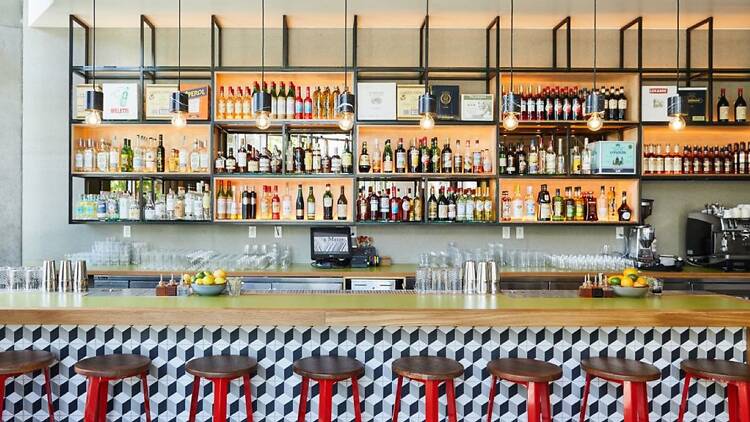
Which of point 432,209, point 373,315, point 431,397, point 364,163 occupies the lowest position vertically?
point 431,397

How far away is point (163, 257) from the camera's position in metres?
5.17

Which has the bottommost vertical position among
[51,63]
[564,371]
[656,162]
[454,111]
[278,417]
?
[278,417]

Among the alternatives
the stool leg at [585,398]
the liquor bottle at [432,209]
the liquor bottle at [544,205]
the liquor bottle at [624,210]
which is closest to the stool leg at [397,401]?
the stool leg at [585,398]

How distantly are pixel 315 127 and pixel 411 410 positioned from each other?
2988mm

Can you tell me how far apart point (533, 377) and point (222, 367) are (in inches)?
56.2

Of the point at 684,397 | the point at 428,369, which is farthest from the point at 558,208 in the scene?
the point at 428,369

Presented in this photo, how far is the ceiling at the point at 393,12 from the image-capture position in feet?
16.3

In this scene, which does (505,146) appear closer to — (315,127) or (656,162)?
(656,162)

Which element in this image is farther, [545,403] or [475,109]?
[475,109]

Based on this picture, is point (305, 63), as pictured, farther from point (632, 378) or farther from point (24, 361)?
point (632, 378)

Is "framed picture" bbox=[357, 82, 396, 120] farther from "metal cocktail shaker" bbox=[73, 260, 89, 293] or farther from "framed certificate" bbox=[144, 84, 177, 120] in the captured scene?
"metal cocktail shaker" bbox=[73, 260, 89, 293]

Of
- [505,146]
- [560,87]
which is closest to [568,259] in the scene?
[505,146]

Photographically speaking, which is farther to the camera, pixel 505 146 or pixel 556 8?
pixel 505 146

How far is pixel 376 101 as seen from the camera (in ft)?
17.0
